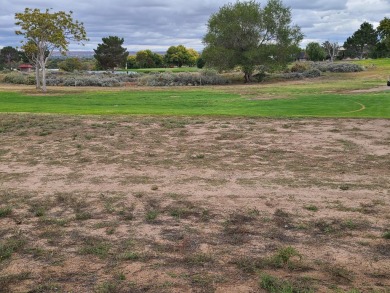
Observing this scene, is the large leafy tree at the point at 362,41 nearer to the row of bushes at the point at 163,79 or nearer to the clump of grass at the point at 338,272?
the row of bushes at the point at 163,79

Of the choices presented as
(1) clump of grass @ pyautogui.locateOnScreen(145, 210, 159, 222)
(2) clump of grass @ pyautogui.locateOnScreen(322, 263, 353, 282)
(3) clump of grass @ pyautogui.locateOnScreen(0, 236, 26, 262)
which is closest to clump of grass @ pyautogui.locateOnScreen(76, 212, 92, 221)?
(1) clump of grass @ pyautogui.locateOnScreen(145, 210, 159, 222)

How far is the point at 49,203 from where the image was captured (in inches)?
342

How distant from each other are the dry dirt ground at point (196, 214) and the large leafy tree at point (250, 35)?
40.1 meters

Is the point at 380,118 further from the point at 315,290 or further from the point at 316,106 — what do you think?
the point at 315,290

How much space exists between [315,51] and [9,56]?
244 feet

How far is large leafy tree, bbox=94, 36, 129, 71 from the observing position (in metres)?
89.7

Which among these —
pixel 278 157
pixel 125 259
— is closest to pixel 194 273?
pixel 125 259

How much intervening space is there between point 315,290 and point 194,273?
56.3 inches

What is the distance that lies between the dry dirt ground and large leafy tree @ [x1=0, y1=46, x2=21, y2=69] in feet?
368

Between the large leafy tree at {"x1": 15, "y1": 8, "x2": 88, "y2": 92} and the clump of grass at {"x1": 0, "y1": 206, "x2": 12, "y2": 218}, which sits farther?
the large leafy tree at {"x1": 15, "y1": 8, "x2": 88, "y2": 92}

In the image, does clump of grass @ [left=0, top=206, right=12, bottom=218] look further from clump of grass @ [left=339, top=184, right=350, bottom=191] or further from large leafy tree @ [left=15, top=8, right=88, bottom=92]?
large leafy tree @ [left=15, top=8, right=88, bottom=92]

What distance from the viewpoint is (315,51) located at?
108 m

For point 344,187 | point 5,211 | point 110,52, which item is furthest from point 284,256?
point 110,52

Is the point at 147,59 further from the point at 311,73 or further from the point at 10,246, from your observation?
the point at 10,246
